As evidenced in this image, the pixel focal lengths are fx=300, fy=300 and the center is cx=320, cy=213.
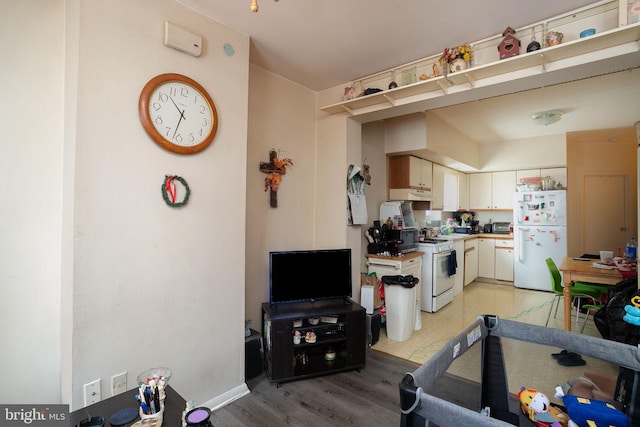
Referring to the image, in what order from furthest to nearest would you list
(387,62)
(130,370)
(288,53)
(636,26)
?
(387,62) → (288,53) → (130,370) → (636,26)

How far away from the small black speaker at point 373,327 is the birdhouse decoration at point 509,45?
2402 mm

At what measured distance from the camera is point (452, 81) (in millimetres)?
2244

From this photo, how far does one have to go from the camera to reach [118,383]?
5.20ft

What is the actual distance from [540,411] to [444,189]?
489 cm

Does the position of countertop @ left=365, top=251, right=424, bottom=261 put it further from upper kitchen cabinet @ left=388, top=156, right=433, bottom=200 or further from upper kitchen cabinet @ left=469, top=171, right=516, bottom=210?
upper kitchen cabinet @ left=469, top=171, right=516, bottom=210

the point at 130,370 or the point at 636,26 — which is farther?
the point at 130,370

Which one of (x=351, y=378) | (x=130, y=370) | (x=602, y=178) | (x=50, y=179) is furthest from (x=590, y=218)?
(x=50, y=179)

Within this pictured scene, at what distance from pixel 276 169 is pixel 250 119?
1.57ft

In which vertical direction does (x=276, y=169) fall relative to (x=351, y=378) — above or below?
above

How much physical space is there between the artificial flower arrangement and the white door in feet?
13.1

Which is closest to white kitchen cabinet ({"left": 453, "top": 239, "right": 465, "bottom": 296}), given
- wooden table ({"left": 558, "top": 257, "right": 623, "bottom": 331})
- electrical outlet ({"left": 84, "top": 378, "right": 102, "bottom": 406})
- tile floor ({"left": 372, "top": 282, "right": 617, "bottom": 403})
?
tile floor ({"left": 372, "top": 282, "right": 617, "bottom": 403})

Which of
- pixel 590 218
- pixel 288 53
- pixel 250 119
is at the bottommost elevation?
pixel 590 218

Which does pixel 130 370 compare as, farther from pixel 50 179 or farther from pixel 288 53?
pixel 288 53

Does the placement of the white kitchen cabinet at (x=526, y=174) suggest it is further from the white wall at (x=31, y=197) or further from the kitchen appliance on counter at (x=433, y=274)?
the white wall at (x=31, y=197)
